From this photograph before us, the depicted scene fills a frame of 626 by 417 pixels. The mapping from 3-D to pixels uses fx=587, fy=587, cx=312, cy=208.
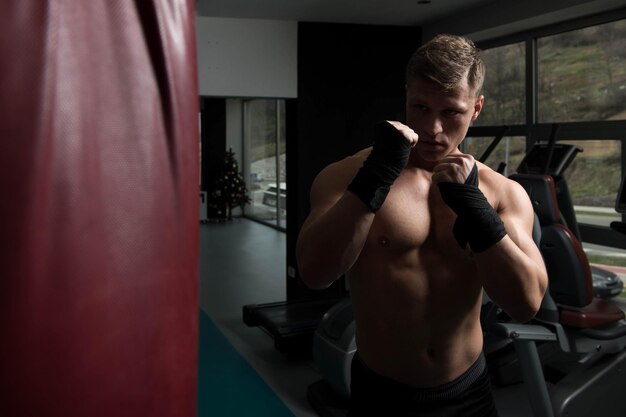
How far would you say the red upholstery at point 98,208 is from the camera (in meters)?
0.45

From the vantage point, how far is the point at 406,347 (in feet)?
5.24

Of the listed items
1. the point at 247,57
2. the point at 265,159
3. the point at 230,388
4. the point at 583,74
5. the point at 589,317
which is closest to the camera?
the point at 589,317

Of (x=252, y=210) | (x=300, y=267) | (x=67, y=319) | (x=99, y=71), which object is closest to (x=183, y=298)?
(x=67, y=319)

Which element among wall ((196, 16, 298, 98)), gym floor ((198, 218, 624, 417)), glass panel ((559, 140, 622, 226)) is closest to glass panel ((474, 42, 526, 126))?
glass panel ((559, 140, 622, 226))

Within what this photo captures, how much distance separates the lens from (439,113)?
5.02ft

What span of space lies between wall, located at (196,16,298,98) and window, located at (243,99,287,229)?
514 centimetres

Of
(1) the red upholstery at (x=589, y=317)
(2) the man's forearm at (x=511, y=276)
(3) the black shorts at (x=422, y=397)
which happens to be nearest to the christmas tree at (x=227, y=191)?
(1) the red upholstery at (x=589, y=317)

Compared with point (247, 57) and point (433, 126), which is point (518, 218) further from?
point (247, 57)

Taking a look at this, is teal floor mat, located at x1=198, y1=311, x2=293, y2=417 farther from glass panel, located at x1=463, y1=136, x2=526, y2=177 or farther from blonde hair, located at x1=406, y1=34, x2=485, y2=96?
glass panel, located at x1=463, y1=136, x2=526, y2=177

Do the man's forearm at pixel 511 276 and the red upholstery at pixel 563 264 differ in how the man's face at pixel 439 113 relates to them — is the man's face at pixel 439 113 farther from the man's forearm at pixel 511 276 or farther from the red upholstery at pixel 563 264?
the red upholstery at pixel 563 264

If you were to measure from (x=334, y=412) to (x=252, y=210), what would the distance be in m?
9.30

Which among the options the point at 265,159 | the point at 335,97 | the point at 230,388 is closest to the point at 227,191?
the point at 265,159

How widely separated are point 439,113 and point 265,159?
10.6 meters

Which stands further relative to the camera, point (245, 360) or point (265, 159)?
point (265, 159)
